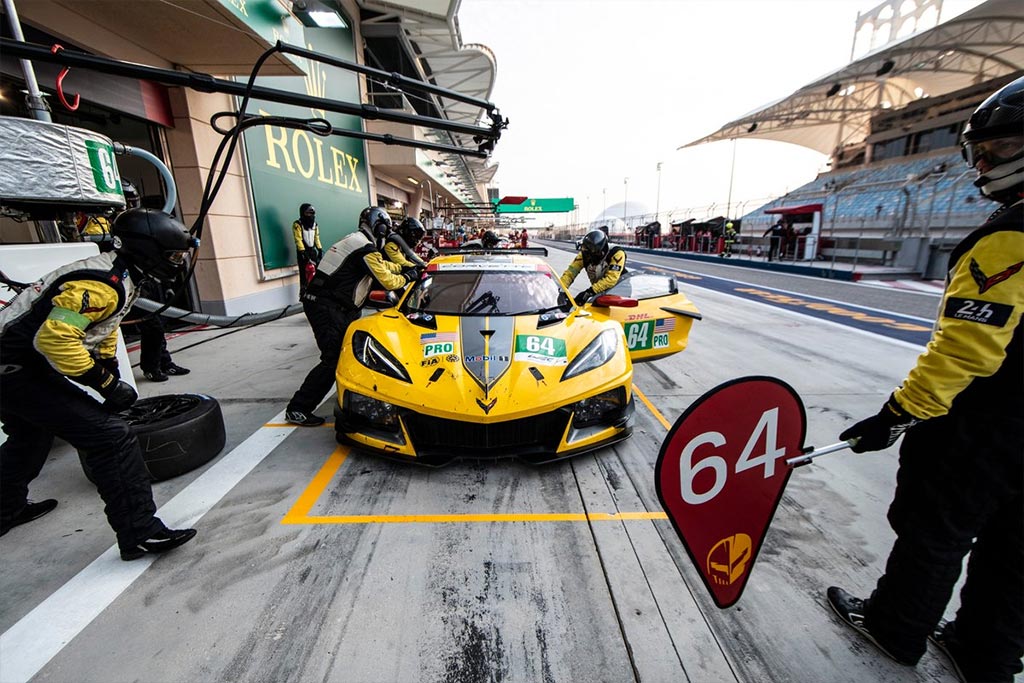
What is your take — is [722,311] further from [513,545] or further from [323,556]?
[323,556]

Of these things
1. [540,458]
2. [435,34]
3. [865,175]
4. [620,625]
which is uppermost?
[435,34]

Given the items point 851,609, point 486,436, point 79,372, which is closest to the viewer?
point 851,609

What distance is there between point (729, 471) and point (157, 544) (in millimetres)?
2348

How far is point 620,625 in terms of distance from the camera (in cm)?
155

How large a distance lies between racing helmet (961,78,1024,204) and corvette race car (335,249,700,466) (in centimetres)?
167

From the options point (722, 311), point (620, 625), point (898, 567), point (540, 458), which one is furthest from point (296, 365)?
point (722, 311)

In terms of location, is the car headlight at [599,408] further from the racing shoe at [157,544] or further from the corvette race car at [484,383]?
the racing shoe at [157,544]

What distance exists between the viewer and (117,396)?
182 centimetres

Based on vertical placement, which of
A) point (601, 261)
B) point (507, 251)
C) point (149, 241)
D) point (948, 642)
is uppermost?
point (149, 241)

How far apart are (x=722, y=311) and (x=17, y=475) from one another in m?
8.58

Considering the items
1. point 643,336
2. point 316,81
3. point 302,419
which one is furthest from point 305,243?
point 643,336

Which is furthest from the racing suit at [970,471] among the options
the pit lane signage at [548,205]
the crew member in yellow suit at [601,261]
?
the pit lane signage at [548,205]

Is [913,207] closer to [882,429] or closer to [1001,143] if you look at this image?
[1001,143]

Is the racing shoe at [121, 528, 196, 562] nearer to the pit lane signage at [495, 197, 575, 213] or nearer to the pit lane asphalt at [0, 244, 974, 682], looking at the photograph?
the pit lane asphalt at [0, 244, 974, 682]
